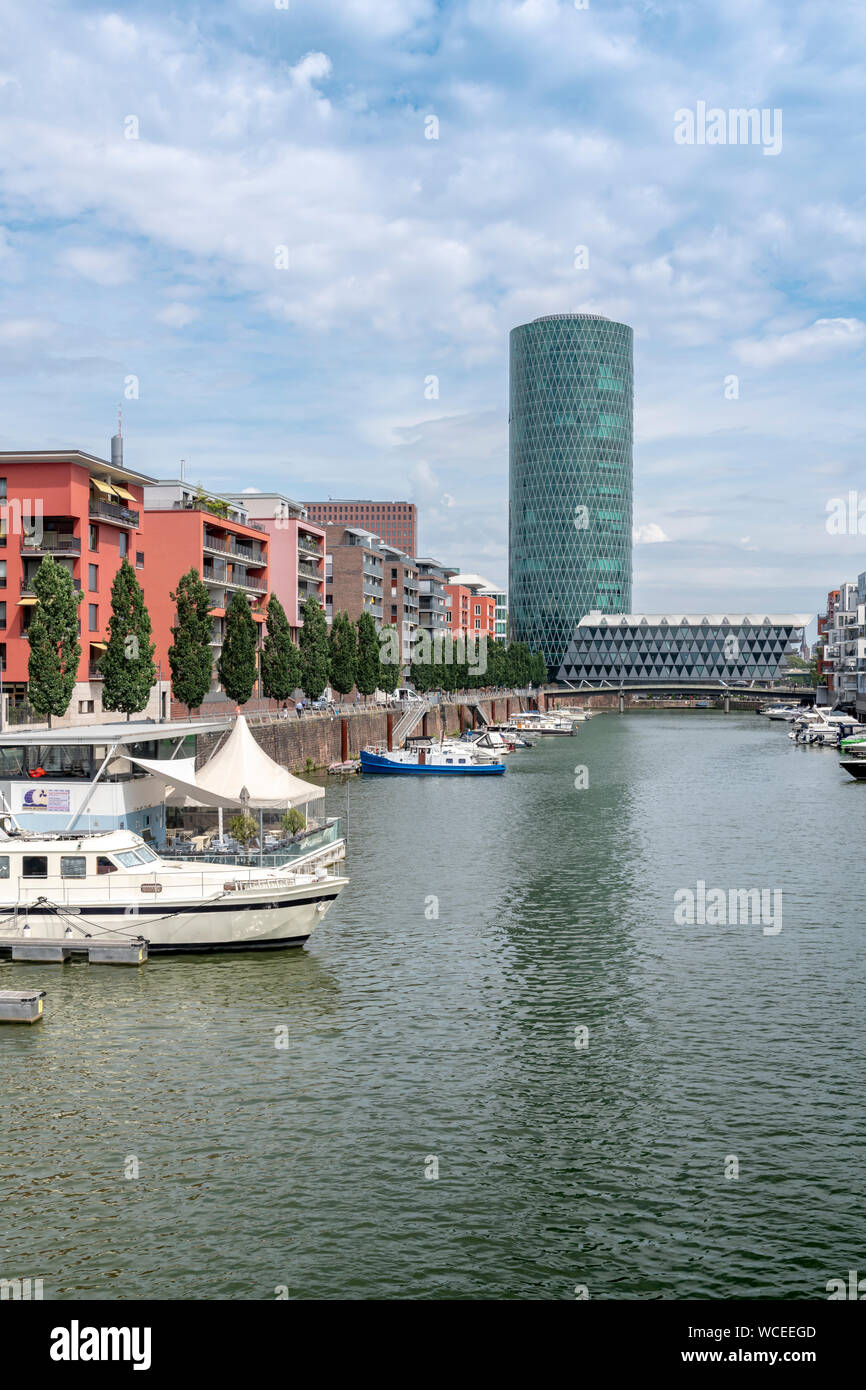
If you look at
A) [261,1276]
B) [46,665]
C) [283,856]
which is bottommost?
[261,1276]

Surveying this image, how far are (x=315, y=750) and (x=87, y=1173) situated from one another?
84681 mm

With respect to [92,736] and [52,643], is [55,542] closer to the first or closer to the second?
[52,643]

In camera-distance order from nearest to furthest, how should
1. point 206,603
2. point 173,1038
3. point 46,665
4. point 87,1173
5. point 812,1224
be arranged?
point 812,1224, point 87,1173, point 173,1038, point 46,665, point 206,603

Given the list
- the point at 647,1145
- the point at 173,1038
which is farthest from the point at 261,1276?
the point at 173,1038

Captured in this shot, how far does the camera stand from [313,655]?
120 meters

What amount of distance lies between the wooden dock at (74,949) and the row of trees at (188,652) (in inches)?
1479

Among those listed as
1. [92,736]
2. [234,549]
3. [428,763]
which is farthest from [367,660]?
[92,736]

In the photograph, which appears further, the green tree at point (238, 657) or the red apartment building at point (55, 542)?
the green tree at point (238, 657)

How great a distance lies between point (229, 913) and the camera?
3828cm

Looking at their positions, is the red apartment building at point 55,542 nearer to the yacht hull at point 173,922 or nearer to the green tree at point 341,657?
the green tree at point 341,657

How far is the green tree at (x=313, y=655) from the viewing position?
118938 millimetres

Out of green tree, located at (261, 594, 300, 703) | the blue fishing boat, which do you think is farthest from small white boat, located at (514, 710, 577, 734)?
green tree, located at (261, 594, 300, 703)

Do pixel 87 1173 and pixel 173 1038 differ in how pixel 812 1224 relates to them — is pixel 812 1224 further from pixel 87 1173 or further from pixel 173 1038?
pixel 173 1038

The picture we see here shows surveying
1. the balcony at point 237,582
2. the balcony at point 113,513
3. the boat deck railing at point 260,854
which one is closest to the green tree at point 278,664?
the balcony at point 237,582
